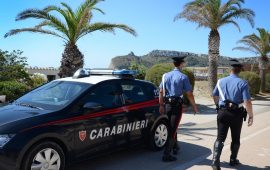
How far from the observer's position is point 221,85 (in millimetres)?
6164

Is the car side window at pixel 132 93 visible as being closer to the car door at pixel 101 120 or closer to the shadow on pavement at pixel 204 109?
the car door at pixel 101 120

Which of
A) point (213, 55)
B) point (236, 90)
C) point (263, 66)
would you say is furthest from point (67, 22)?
point (263, 66)

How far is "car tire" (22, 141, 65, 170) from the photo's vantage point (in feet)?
15.7

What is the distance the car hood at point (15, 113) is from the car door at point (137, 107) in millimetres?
1687

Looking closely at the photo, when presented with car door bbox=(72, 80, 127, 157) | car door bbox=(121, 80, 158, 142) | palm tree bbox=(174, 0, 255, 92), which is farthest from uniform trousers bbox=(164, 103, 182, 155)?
palm tree bbox=(174, 0, 255, 92)

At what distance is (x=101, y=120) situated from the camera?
5820 millimetres

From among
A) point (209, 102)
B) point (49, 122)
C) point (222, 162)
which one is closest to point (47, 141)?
point (49, 122)

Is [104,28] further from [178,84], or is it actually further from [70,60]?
[178,84]

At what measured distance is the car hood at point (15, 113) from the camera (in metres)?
4.99

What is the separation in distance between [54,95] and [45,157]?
4.39ft

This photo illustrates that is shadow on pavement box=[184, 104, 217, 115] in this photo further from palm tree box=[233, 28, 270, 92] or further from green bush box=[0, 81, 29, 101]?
palm tree box=[233, 28, 270, 92]

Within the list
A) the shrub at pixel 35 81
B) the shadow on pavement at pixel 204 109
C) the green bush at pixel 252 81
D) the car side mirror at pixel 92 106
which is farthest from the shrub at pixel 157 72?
the car side mirror at pixel 92 106

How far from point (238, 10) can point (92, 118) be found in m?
17.0

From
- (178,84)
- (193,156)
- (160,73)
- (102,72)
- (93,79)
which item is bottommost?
(193,156)
